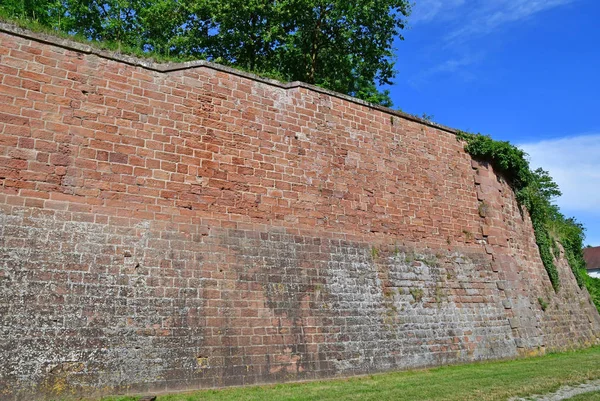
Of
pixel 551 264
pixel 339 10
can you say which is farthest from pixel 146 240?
pixel 339 10

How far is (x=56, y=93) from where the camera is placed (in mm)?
8156

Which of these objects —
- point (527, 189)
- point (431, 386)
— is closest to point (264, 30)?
point (527, 189)

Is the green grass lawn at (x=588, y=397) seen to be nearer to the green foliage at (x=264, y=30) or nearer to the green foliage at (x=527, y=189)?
the green foliage at (x=527, y=189)

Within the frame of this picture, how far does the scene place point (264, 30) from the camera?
69.3ft

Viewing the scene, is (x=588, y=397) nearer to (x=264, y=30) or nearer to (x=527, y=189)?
(x=527, y=189)

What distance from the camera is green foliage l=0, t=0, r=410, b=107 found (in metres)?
20.6

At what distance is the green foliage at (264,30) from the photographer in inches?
812

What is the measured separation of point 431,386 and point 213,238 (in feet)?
15.1

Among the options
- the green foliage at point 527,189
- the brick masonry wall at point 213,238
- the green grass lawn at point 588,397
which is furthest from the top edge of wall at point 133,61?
the green grass lawn at point 588,397

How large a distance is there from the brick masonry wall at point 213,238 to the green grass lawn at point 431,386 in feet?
1.35

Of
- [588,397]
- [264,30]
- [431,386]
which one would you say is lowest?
[588,397]

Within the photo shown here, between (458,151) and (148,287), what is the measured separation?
9.95m

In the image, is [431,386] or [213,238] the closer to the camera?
[431,386]

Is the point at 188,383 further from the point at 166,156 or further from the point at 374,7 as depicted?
the point at 374,7
